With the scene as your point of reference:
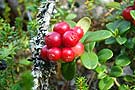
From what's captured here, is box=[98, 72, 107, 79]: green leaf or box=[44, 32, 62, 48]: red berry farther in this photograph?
box=[98, 72, 107, 79]: green leaf

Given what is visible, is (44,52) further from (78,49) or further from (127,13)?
(127,13)

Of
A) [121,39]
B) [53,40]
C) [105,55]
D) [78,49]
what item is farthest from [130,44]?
[53,40]

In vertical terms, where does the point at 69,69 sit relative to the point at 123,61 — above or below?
above

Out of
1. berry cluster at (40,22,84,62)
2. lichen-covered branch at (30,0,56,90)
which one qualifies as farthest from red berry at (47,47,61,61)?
lichen-covered branch at (30,0,56,90)

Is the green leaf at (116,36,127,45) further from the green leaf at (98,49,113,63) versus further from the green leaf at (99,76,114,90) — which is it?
the green leaf at (99,76,114,90)

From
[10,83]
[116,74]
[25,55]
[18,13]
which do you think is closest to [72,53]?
[116,74]

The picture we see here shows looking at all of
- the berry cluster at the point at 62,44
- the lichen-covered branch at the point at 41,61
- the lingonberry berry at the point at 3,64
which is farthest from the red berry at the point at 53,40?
the lingonberry berry at the point at 3,64

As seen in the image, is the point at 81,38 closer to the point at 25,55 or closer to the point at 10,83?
the point at 10,83
